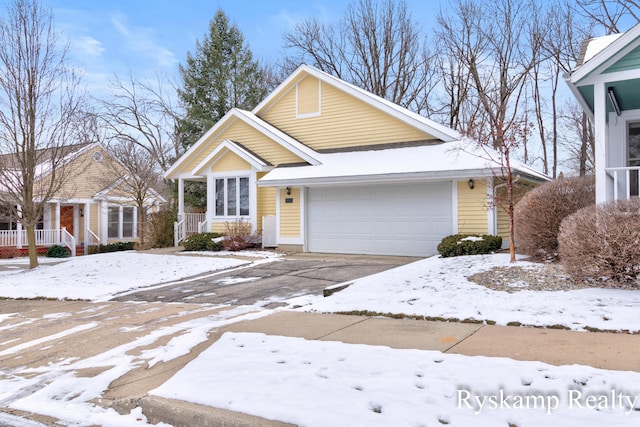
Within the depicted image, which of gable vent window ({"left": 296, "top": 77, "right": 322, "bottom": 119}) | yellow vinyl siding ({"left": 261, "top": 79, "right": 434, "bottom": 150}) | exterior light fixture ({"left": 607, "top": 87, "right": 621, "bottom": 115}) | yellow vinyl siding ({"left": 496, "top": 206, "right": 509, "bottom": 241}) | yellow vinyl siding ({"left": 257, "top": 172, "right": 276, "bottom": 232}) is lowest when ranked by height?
yellow vinyl siding ({"left": 496, "top": 206, "right": 509, "bottom": 241})

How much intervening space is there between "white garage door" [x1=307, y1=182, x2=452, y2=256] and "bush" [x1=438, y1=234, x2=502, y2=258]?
1.67 meters

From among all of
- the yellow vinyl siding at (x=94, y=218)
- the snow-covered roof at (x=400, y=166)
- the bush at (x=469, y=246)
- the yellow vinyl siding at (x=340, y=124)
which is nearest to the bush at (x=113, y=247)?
the yellow vinyl siding at (x=94, y=218)

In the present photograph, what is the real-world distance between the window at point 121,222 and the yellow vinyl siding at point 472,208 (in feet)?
70.9

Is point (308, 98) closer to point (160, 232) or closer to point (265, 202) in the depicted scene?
Answer: point (265, 202)

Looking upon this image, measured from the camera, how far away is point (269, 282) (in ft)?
34.8

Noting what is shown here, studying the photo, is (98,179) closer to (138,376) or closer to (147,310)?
(147,310)

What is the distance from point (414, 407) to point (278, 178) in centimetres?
1270

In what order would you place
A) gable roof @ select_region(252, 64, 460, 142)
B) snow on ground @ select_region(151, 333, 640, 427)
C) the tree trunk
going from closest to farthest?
snow on ground @ select_region(151, 333, 640, 427) < the tree trunk < gable roof @ select_region(252, 64, 460, 142)

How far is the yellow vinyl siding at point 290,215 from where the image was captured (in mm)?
16453

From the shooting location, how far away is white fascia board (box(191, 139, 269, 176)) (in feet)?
56.4

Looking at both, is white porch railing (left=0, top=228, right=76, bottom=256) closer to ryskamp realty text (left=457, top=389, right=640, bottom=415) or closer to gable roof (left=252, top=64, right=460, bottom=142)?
gable roof (left=252, top=64, right=460, bottom=142)

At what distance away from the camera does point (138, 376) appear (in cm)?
509

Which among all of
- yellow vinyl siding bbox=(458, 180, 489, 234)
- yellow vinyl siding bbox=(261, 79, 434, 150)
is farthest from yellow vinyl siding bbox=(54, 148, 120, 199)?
yellow vinyl siding bbox=(458, 180, 489, 234)

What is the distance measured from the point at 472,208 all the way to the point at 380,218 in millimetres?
2761
